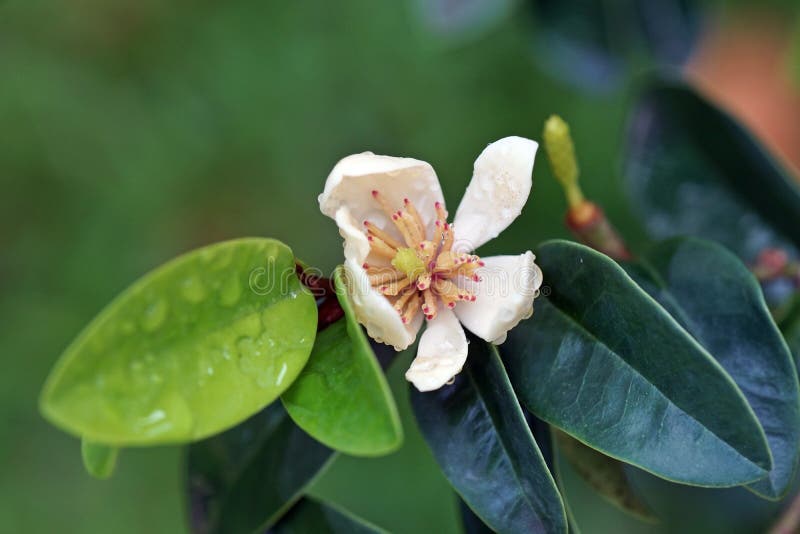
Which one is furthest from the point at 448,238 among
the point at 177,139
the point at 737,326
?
the point at 177,139

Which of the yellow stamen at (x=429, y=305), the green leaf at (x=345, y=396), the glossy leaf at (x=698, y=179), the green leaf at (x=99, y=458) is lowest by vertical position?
the glossy leaf at (x=698, y=179)

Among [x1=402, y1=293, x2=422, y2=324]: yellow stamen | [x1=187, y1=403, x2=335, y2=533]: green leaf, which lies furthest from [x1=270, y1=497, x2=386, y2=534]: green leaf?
[x1=402, y1=293, x2=422, y2=324]: yellow stamen

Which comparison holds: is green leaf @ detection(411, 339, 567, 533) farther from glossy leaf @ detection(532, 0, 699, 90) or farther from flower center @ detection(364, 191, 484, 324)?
glossy leaf @ detection(532, 0, 699, 90)

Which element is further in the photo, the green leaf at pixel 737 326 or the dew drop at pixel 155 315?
the green leaf at pixel 737 326

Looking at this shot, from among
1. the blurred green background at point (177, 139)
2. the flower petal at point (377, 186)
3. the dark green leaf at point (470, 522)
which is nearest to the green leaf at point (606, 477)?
the dark green leaf at point (470, 522)

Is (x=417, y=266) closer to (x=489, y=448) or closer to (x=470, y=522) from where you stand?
(x=489, y=448)

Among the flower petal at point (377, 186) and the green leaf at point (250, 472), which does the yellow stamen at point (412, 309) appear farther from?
the green leaf at point (250, 472)

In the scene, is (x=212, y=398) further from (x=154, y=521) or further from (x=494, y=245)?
(x=154, y=521)
